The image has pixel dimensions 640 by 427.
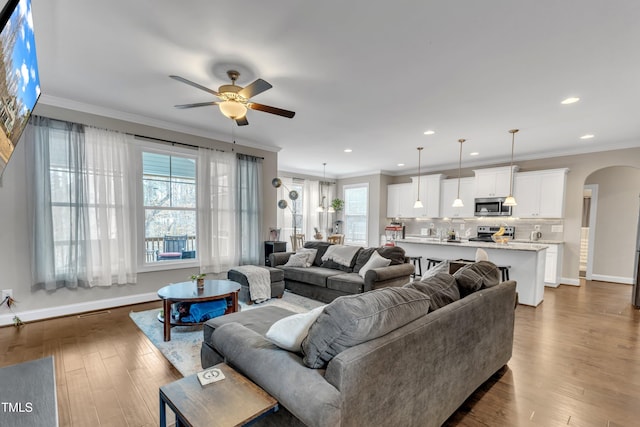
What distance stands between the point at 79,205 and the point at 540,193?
26.8ft

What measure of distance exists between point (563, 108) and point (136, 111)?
231 inches

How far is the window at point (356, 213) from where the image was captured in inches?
343

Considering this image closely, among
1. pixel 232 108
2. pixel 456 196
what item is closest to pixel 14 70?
pixel 232 108

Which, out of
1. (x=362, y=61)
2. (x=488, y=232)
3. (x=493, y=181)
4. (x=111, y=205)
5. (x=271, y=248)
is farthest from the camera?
(x=488, y=232)

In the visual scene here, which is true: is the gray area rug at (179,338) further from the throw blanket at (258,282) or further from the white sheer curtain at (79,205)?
the white sheer curtain at (79,205)

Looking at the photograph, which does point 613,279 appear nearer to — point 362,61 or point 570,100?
point 570,100

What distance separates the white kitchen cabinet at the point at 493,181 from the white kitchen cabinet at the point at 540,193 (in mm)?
187

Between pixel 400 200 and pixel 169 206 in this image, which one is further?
pixel 400 200

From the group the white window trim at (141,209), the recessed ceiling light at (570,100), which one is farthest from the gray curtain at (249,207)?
the recessed ceiling light at (570,100)

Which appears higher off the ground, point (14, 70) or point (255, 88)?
point (255, 88)

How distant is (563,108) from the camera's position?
11.9 ft

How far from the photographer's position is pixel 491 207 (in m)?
6.39

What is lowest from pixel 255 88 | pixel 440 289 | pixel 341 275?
pixel 341 275

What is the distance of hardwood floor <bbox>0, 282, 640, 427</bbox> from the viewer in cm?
191
